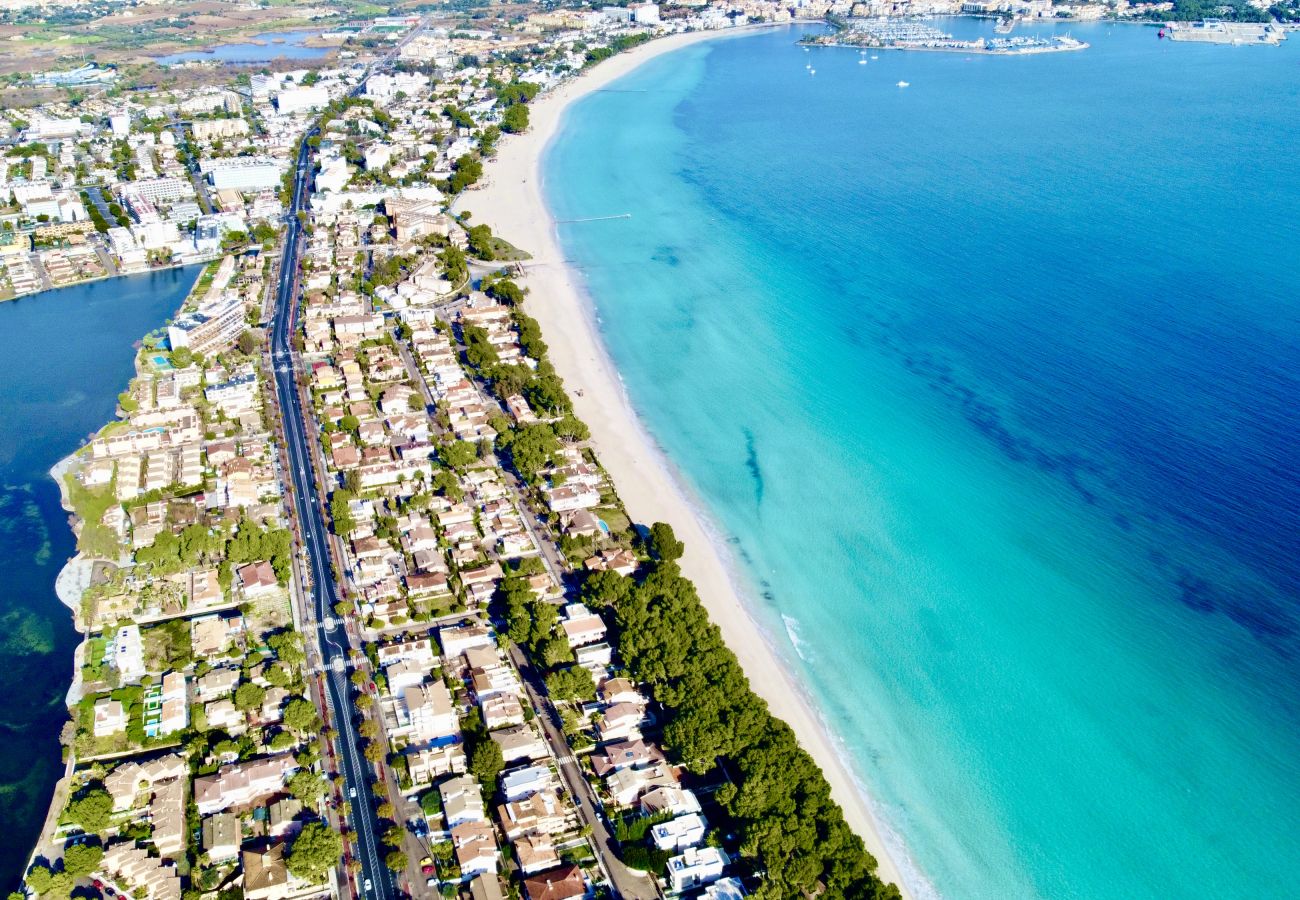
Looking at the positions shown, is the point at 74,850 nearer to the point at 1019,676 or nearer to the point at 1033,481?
the point at 1019,676

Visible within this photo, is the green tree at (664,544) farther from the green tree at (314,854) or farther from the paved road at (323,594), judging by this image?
the green tree at (314,854)

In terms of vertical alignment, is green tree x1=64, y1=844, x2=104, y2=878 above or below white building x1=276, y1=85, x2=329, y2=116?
below

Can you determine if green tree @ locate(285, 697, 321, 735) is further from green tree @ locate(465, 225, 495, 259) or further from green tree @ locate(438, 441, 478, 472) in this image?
green tree @ locate(465, 225, 495, 259)

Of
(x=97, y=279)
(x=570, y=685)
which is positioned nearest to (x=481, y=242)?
(x=97, y=279)

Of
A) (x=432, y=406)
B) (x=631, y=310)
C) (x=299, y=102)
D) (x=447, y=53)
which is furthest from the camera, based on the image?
(x=447, y=53)

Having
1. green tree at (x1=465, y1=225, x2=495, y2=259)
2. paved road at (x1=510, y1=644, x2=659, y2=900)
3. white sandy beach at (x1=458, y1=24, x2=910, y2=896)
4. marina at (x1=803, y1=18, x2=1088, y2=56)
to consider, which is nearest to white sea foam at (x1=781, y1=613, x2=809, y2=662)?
white sandy beach at (x1=458, y1=24, x2=910, y2=896)

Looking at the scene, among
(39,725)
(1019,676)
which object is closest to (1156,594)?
(1019,676)

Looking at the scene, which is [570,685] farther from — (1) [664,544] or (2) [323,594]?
(2) [323,594]
